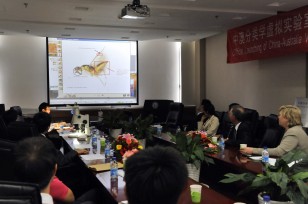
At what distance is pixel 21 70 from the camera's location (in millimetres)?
8617

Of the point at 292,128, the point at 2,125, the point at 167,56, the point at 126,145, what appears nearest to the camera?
the point at 126,145

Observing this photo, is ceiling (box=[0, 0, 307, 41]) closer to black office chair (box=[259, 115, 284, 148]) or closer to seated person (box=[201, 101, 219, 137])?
seated person (box=[201, 101, 219, 137])

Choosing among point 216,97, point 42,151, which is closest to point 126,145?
point 42,151

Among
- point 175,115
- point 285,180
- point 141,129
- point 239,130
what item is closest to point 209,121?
point 239,130

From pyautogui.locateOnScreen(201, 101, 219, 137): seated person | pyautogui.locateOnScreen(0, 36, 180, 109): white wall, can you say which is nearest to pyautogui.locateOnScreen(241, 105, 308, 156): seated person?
pyautogui.locateOnScreen(201, 101, 219, 137): seated person

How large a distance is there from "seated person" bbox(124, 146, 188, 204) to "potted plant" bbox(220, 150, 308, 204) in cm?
86

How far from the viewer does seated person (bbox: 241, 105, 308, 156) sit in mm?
3133

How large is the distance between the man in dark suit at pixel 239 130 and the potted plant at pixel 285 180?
6.39 feet

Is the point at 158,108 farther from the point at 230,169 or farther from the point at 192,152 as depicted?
the point at 192,152

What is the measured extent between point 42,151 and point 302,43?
187 inches

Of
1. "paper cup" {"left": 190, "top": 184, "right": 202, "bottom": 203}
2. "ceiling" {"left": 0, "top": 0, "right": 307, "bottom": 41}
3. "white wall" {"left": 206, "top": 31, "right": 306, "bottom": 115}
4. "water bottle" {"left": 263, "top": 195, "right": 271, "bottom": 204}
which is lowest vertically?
"paper cup" {"left": 190, "top": 184, "right": 202, "bottom": 203}

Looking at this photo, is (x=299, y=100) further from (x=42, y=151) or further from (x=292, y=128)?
(x=42, y=151)

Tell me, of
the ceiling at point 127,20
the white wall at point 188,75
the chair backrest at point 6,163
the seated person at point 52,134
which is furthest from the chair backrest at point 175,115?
the chair backrest at point 6,163

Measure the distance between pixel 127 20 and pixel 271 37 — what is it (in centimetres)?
261
